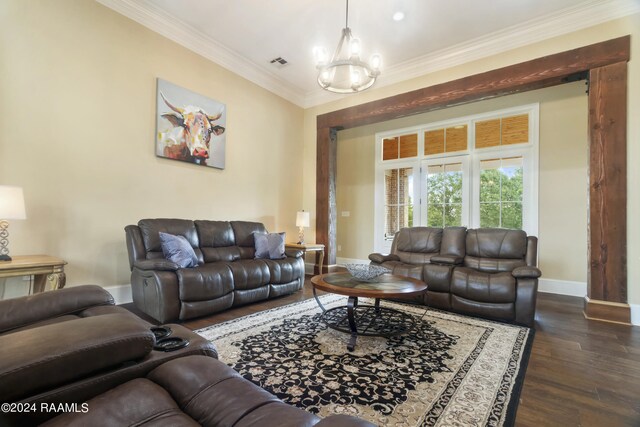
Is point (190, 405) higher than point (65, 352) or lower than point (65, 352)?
lower

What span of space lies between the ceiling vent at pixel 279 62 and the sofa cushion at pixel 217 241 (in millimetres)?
2734

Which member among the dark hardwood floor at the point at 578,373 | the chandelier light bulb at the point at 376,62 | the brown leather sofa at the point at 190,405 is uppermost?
the chandelier light bulb at the point at 376,62

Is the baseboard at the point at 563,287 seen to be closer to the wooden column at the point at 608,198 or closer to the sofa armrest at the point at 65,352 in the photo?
the wooden column at the point at 608,198

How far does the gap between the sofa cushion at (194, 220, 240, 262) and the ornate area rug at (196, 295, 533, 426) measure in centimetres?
113

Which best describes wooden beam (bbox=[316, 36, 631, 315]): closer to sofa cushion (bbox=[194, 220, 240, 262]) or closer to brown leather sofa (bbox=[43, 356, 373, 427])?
brown leather sofa (bbox=[43, 356, 373, 427])

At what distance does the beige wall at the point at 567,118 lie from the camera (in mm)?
3127

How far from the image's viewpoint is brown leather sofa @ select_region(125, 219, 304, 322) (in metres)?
2.82

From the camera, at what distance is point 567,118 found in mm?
4285

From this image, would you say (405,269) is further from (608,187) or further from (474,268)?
(608,187)

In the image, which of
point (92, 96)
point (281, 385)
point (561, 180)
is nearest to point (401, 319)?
point (281, 385)

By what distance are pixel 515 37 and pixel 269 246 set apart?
4.28 meters

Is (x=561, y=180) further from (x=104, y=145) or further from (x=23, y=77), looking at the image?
(x=23, y=77)

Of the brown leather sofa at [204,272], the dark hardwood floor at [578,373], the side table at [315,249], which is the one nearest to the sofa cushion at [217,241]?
the brown leather sofa at [204,272]

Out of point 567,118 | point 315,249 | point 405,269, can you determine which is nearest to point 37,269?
point 315,249
